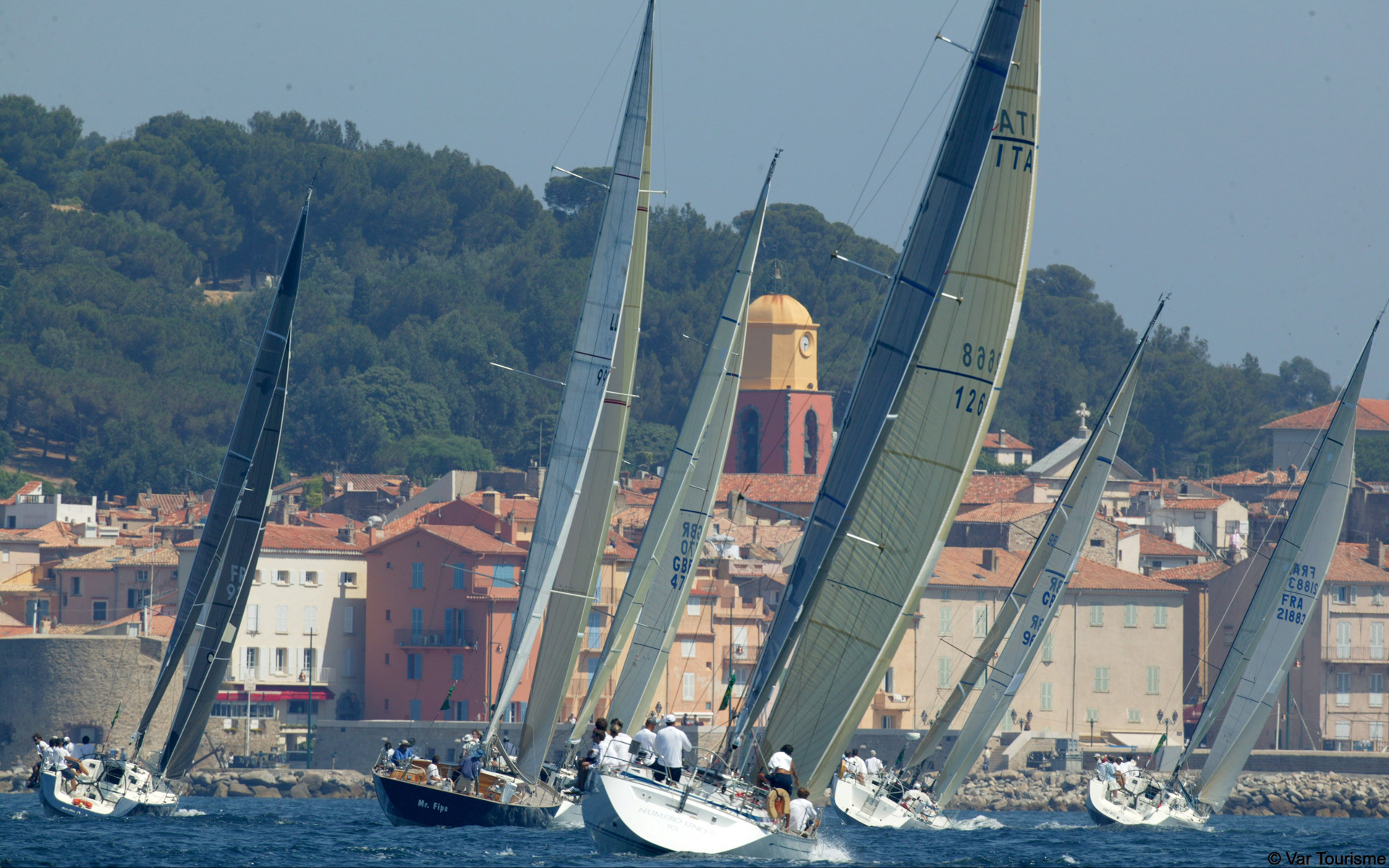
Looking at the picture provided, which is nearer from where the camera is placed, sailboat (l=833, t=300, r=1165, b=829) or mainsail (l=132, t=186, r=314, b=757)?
mainsail (l=132, t=186, r=314, b=757)

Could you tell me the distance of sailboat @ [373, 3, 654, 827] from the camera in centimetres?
2509

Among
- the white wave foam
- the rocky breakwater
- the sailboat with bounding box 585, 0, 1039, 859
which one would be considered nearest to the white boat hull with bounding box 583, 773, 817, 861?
the sailboat with bounding box 585, 0, 1039, 859

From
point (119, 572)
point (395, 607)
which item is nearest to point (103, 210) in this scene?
point (119, 572)

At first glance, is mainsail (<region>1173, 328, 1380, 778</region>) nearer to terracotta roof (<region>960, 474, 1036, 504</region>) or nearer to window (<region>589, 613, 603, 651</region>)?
window (<region>589, 613, 603, 651</region>)

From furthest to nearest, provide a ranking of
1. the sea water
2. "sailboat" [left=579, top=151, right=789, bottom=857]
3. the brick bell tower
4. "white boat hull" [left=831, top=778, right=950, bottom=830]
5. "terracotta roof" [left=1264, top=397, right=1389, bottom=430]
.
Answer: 1. "terracotta roof" [left=1264, top=397, right=1389, bottom=430]
2. the brick bell tower
3. "white boat hull" [left=831, top=778, right=950, bottom=830]
4. "sailboat" [left=579, top=151, right=789, bottom=857]
5. the sea water

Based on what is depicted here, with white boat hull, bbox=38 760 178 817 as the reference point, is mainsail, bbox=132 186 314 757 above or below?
above

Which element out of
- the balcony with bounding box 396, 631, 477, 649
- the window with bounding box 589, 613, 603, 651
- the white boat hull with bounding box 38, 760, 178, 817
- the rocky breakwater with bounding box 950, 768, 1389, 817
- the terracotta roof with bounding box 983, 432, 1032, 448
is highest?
the terracotta roof with bounding box 983, 432, 1032, 448

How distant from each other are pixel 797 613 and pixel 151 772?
42.0 ft

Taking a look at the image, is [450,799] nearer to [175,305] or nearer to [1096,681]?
[1096,681]

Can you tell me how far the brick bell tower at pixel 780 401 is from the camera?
86.8 m

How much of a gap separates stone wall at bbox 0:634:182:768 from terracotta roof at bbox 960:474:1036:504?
31.1 metres

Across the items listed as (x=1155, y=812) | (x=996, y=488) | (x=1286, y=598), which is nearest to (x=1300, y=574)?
(x=1286, y=598)

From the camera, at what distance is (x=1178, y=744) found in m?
56.2

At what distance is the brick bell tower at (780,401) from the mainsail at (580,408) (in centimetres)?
6065
